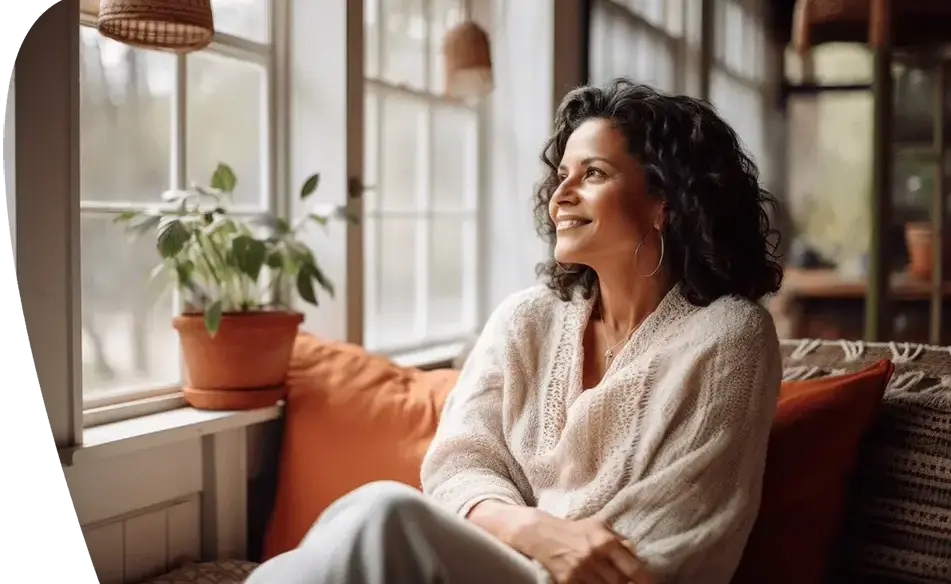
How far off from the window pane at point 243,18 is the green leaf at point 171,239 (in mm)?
541

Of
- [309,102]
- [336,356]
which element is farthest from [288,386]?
[309,102]

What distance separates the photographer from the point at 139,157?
6.23 feet

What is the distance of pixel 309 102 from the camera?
2.24 m

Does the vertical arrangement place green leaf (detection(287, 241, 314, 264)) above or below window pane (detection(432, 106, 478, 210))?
below

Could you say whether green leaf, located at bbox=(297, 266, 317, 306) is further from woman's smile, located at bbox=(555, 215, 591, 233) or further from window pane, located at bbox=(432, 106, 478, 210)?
window pane, located at bbox=(432, 106, 478, 210)

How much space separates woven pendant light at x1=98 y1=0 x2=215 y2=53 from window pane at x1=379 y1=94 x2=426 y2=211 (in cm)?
84

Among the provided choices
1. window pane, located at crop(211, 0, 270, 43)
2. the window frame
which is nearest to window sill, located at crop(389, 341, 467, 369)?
the window frame

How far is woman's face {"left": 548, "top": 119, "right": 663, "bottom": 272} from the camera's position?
1.66m

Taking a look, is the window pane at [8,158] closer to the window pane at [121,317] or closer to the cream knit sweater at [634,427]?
the window pane at [121,317]

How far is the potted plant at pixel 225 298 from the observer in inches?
71.4

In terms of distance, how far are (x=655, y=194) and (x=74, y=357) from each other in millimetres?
973

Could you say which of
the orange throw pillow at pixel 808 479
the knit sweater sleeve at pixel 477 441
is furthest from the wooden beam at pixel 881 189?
the knit sweater sleeve at pixel 477 441

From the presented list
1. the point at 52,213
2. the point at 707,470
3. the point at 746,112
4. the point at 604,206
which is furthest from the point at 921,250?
the point at 52,213

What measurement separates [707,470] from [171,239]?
0.95 meters
